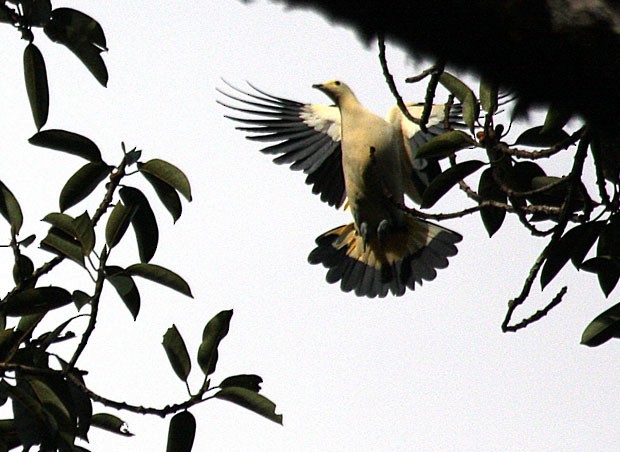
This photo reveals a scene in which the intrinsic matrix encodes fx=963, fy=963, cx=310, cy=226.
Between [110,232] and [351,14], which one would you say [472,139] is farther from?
[351,14]

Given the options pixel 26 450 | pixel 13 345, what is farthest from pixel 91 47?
pixel 26 450

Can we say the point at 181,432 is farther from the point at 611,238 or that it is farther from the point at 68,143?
the point at 611,238

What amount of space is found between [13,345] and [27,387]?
15 centimetres

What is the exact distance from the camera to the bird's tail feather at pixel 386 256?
6.44 meters

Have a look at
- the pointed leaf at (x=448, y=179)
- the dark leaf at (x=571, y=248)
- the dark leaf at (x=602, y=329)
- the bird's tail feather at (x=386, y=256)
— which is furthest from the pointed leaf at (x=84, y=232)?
the bird's tail feather at (x=386, y=256)

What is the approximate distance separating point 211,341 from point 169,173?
0.47 metres

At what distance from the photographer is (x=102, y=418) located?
2.70 metres

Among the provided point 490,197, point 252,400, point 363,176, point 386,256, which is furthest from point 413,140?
point 252,400

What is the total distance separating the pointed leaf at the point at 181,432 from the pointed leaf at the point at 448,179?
909mm

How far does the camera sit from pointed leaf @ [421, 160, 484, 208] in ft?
8.73

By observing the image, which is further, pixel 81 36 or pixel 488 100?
pixel 488 100

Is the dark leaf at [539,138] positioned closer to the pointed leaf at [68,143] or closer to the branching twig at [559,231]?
the branching twig at [559,231]

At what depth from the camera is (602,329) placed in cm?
240

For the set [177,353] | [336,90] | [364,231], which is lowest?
[177,353]
